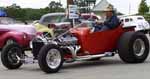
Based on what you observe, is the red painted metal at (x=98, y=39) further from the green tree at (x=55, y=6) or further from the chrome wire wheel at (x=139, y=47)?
the green tree at (x=55, y=6)

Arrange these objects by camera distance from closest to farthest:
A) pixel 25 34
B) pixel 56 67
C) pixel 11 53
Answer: pixel 56 67 → pixel 11 53 → pixel 25 34

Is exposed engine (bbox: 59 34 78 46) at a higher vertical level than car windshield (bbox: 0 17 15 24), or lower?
higher

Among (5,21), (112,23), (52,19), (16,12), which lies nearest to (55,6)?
(16,12)

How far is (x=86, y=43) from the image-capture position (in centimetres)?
1335

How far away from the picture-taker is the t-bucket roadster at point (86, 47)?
1235 cm

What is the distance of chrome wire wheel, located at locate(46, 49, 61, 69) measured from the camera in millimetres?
12141

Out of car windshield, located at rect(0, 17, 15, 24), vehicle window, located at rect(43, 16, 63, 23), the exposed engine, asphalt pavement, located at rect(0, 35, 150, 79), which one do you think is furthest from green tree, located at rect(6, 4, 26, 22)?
the exposed engine

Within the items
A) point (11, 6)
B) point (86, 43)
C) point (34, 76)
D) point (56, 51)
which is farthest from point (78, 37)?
point (11, 6)

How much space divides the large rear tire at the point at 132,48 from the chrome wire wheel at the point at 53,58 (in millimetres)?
2007

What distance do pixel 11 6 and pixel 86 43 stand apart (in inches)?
1236

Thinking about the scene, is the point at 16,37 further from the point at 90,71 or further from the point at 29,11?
the point at 29,11

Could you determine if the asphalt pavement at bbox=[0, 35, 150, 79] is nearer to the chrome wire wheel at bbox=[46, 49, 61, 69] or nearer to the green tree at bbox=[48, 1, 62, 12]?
the chrome wire wheel at bbox=[46, 49, 61, 69]

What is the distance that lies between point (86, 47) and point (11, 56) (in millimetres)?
1843

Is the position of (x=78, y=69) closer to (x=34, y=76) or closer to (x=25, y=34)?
(x=34, y=76)
